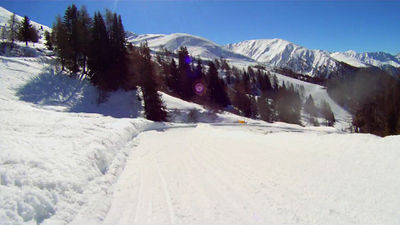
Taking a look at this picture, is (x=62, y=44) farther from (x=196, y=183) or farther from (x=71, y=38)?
(x=196, y=183)

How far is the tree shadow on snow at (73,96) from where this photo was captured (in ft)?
86.2

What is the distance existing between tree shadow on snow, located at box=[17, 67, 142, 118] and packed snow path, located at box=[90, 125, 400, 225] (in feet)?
84.7

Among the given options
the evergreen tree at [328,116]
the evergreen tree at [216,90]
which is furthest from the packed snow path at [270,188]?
the evergreen tree at [328,116]

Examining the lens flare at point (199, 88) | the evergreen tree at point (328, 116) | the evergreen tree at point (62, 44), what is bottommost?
the evergreen tree at point (328, 116)

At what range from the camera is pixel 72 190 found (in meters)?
4.67

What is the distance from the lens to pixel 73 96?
99.6ft

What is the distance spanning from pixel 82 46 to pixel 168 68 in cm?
2743

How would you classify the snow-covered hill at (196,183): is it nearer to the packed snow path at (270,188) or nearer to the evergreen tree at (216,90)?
the packed snow path at (270,188)

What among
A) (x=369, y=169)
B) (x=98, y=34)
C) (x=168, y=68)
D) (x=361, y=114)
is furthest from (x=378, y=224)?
(x=361, y=114)

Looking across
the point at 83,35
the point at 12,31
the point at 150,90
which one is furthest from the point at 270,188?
the point at 12,31

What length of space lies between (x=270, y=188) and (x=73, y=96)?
3462 cm

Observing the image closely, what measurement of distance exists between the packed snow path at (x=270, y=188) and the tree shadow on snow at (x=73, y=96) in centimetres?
2581

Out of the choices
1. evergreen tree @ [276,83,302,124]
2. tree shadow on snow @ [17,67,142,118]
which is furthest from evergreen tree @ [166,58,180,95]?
evergreen tree @ [276,83,302,124]

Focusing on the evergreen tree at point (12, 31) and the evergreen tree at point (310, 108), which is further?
the evergreen tree at point (310, 108)
